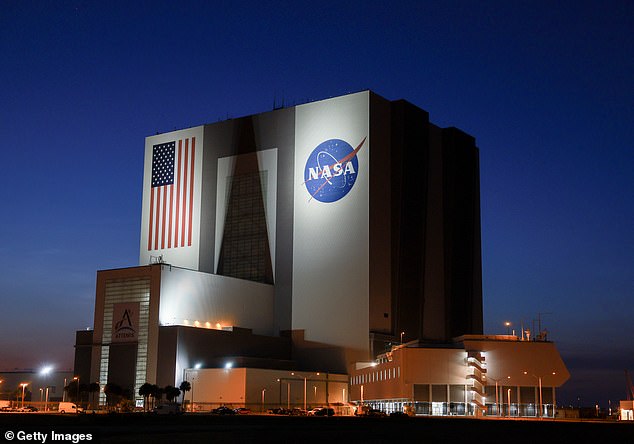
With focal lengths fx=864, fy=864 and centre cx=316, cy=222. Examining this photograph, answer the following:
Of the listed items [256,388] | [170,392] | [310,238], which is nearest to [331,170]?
[310,238]

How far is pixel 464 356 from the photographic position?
9188 cm

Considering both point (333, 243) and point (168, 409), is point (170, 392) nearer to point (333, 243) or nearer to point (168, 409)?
point (168, 409)

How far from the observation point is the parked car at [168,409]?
3523 inches

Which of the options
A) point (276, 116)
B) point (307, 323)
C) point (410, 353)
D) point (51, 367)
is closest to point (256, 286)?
point (307, 323)

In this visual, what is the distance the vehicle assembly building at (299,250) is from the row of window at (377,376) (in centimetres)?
203

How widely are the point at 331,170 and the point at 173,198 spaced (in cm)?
2869

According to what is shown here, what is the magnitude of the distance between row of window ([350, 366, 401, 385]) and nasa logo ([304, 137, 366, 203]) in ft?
75.1

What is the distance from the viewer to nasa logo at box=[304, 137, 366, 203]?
110500mm

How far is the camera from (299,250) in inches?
4530

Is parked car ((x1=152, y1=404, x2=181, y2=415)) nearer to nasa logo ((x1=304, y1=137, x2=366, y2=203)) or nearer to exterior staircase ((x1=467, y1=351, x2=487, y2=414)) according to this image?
exterior staircase ((x1=467, y1=351, x2=487, y2=414))

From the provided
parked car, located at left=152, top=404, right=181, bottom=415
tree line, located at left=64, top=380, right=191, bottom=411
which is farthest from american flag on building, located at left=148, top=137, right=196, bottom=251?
parked car, located at left=152, top=404, right=181, bottom=415

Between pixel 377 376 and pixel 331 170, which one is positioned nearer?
pixel 377 376

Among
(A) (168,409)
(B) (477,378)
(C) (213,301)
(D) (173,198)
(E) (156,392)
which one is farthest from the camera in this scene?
(D) (173,198)

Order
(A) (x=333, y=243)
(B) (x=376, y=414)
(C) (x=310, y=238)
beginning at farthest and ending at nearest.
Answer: (C) (x=310, y=238)
(A) (x=333, y=243)
(B) (x=376, y=414)
